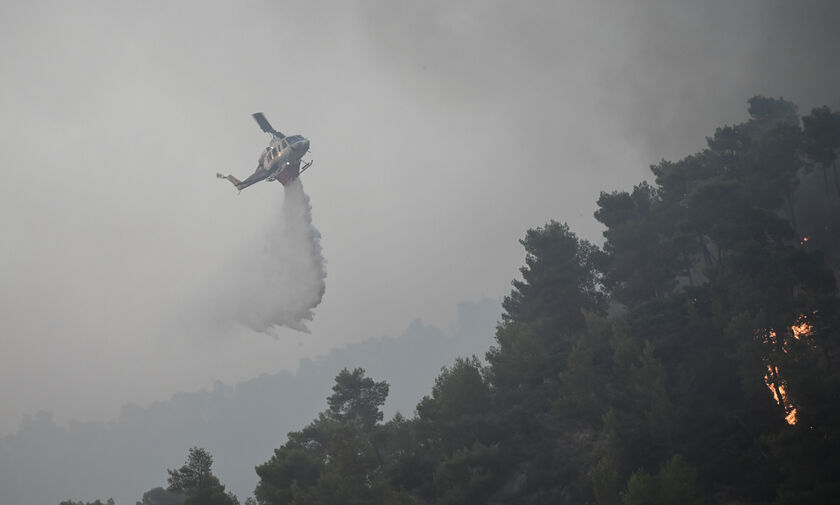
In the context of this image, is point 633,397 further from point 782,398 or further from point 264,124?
point 264,124

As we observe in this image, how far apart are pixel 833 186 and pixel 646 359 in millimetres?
51000

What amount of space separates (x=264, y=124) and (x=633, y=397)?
44176 millimetres

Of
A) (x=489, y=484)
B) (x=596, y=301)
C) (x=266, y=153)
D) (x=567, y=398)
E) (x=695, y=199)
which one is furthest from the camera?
(x=266, y=153)

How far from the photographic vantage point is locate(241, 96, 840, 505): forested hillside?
3200 cm

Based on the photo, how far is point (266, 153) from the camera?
6225 centimetres

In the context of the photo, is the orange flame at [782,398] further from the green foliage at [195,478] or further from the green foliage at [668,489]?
the green foliage at [195,478]

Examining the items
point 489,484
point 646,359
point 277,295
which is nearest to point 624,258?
point 646,359

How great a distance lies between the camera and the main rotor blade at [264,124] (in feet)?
200

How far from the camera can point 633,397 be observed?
41719 millimetres

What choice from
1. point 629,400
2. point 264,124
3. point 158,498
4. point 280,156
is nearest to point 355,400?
point 629,400

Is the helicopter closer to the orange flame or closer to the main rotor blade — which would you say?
the main rotor blade

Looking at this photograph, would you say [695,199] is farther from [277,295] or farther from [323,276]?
[277,295]

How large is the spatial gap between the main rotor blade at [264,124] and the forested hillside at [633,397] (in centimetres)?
2714

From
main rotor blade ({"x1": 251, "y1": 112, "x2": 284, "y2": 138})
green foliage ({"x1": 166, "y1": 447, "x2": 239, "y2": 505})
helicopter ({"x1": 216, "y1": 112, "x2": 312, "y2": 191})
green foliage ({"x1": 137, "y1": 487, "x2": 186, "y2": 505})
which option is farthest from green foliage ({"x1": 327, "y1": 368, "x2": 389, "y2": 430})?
green foliage ({"x1": 137, "y1": 487, "x2": 186, "y2": 505})
